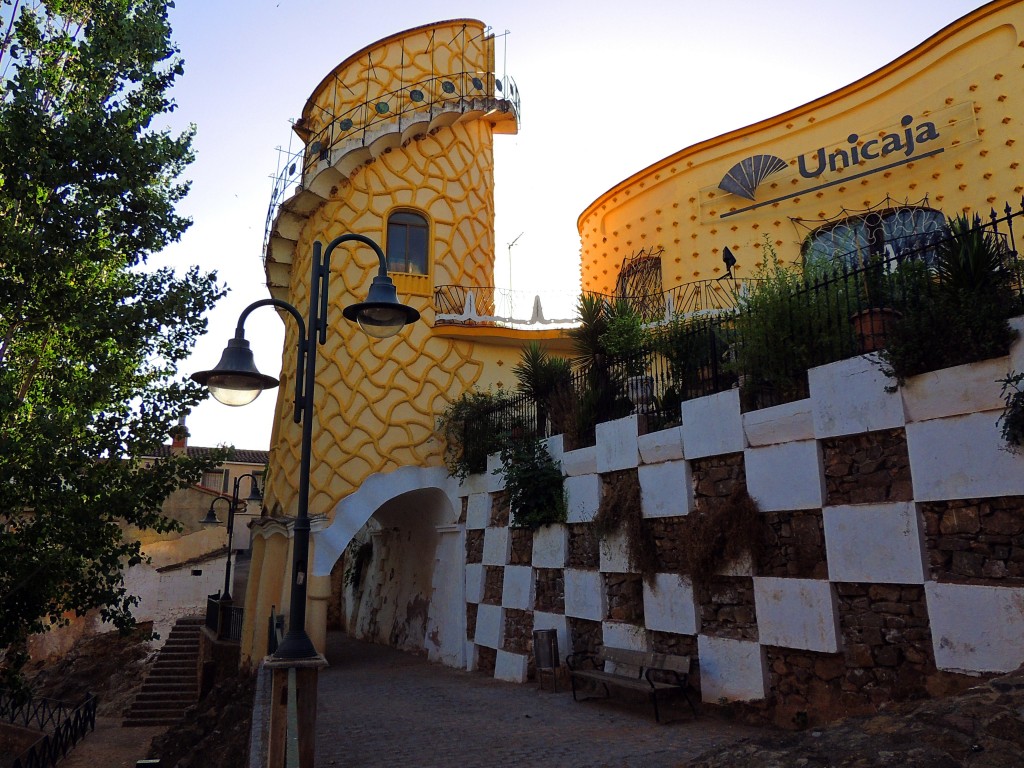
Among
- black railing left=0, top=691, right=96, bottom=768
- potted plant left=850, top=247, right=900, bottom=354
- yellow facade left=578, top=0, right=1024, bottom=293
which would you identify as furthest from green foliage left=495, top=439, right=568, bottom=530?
black railing left=0, top=691, right=96, bottom=768

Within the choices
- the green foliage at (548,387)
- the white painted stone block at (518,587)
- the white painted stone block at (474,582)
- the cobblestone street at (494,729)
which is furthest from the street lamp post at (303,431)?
the white painted stone block at (474,582)

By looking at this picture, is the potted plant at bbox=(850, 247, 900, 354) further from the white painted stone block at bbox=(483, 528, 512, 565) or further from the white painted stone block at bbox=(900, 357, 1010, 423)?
the white painted stone block at bbox=(483, 528, 512, 565)

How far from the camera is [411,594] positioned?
52.5 feet

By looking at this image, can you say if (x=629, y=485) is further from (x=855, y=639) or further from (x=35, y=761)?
(x=35, y=761)

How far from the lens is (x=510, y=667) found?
37.1ft

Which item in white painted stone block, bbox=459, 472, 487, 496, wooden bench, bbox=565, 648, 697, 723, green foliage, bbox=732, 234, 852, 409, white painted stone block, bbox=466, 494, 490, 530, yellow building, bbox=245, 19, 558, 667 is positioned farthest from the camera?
yellow building, bbox=245, 19, 558, 667

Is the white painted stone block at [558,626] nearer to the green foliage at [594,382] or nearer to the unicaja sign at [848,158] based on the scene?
the green foliage at [594,382]

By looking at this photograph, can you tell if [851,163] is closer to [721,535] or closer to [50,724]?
[721,535]

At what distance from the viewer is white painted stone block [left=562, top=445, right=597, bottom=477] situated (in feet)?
33.9

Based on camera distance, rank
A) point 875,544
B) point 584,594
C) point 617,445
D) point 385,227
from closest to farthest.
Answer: point 875,544 → point 617,445 → point 584,594 → point 385,227

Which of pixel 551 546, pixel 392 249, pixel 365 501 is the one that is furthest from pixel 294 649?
pixel 392 249

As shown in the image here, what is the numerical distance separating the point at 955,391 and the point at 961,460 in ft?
1.79

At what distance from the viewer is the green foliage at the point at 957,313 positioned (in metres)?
5.92

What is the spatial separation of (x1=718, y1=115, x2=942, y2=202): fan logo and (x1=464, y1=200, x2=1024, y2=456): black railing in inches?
205
